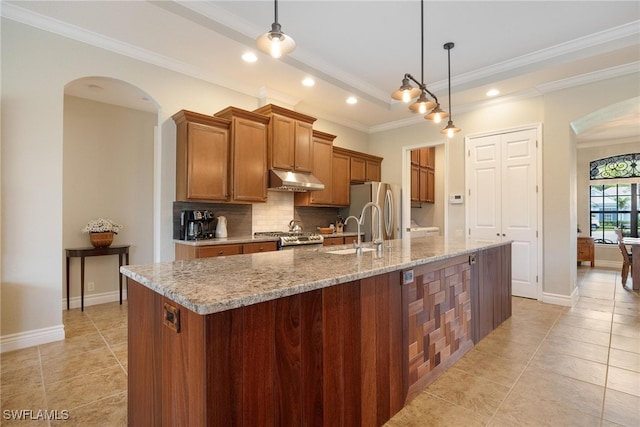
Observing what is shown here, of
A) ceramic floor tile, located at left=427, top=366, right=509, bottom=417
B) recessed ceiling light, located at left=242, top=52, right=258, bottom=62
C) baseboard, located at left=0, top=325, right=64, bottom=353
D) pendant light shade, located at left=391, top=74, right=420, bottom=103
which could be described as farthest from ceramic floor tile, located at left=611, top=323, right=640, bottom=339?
baseboard, located at left=0, top=325, right=64, bottom=353

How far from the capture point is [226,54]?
3449mm

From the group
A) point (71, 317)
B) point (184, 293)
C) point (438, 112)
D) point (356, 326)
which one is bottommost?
point (71, 317)

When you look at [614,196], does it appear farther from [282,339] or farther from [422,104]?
[282,339]

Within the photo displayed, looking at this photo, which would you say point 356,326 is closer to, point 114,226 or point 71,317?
point 71,317

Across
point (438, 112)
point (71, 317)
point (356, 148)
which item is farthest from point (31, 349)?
point (356, 148)

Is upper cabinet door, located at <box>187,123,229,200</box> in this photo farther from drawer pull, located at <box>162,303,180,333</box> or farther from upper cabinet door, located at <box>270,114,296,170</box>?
drawer pull, located at <box>162,303,180,333</box>

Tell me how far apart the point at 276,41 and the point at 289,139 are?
2.56m

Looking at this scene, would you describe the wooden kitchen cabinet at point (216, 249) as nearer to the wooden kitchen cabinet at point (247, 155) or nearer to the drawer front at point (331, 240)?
the wooden kitchen cabinet at point (247, 155)

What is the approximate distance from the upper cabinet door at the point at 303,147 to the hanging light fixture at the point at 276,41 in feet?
8.47

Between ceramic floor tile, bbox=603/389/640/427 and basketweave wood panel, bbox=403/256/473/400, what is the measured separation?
2.86ft

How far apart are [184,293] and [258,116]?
334cm

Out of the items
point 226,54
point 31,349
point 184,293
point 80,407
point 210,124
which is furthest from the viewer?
point 210,124

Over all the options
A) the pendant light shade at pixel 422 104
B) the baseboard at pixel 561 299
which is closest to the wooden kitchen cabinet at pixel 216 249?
the pendant light shade at pixel 422 104

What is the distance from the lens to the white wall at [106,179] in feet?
13.1
